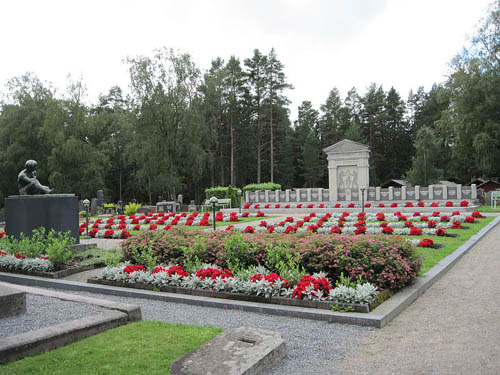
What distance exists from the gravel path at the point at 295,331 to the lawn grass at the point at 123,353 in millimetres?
617

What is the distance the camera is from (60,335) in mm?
4004

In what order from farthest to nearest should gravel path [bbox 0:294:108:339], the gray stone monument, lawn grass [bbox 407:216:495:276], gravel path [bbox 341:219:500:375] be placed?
the gray stone monument
lawn grass [bbox 407:216:495:276]
gravel path [bbox 0:294:108:339]
gravel path [bbox 341:219:500:375]

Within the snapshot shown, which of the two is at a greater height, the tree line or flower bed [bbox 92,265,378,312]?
the tree line

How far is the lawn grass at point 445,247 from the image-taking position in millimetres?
7997

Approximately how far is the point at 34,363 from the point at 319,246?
4306 mm

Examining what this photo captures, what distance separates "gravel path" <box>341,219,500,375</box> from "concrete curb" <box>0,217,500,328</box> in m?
0.13

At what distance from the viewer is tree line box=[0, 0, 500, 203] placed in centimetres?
3241

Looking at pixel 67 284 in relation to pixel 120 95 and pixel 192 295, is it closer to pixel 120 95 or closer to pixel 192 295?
pixel 192 295

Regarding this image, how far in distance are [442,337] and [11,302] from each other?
4.85 metres

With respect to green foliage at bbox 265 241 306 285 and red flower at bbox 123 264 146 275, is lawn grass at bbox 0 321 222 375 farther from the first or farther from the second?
red flower at bbox 123 264 146 275

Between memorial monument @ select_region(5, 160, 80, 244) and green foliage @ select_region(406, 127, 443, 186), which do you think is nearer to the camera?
memorial monument @ select_region(5, 160, 80, 244)

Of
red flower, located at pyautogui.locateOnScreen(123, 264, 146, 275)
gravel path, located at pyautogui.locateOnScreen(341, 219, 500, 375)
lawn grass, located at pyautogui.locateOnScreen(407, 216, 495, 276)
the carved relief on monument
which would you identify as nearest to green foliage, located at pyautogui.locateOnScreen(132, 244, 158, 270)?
red flower, located at pyautogui.locateOnScreen(123, 264, 146, 275)

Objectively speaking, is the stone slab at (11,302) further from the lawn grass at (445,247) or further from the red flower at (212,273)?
the lawn grass at (445,247)

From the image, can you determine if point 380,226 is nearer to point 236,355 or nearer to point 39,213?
point 39,213
